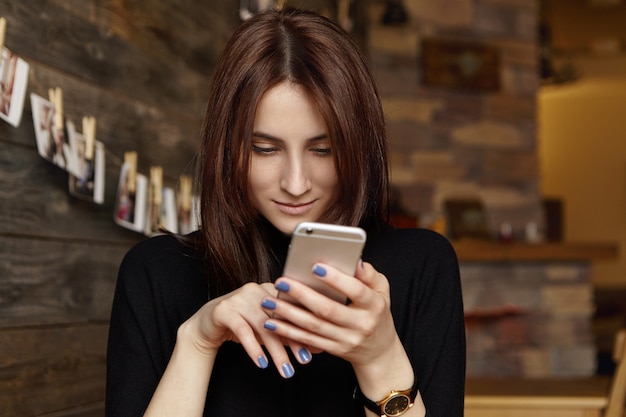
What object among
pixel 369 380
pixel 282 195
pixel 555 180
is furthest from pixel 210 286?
pixel 555 180

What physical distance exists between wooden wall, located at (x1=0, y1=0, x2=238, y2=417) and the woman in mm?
396

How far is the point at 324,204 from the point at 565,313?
436 centimetres

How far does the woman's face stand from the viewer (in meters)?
1.25

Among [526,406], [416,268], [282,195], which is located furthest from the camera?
[526,406]

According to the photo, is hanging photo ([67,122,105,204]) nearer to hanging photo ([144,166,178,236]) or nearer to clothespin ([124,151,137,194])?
clothespin ([124,151,137,194])

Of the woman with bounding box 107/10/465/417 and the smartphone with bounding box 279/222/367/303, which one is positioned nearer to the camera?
the smartphone with bounding box 279/222/367/303

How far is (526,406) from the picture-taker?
2.16 meters

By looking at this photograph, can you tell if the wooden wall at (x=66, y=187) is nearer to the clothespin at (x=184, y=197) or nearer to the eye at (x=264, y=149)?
the clothespin at (x=184, y=197)

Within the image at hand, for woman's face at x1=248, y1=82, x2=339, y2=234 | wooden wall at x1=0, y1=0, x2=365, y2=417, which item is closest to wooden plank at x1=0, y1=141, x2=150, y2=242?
wooden wall at x1=0, y1=0, x2=365, y2=417

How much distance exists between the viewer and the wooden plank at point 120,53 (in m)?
1.77

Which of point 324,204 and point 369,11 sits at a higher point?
point 369,11

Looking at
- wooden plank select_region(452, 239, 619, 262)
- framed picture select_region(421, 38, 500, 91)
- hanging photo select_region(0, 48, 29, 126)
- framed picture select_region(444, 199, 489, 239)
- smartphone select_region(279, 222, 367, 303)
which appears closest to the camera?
smartphone select_region(279, 222, 367, 303)

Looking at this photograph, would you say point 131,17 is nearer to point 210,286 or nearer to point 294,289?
point 210,286

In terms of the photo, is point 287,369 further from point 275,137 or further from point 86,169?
point 86,169
